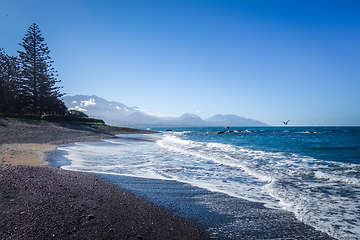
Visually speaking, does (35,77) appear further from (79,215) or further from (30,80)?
(79,215)

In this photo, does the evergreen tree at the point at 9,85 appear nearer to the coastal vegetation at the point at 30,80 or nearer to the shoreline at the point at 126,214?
the coastal vegetation at the point at 30,80

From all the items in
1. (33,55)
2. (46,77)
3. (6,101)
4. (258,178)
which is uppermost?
(33,55)

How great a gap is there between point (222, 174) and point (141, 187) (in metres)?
3.68

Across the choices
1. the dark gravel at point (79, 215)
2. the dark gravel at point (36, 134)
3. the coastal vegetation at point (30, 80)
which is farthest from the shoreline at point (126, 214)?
the coastal vegetation at point (30, 80)

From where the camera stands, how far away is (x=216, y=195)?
5.53 meters

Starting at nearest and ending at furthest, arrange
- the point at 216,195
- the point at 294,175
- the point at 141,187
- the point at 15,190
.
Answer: the point at 15,190
the point at 216,195
the point at 141,187
the point at 294,175

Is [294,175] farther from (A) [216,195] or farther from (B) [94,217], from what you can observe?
(B) [94,217]

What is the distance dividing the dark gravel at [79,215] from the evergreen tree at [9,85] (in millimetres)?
42050

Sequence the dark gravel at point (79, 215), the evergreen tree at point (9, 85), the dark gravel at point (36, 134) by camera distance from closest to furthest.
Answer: the dark gravel at point (79, 215)
the dark gravel at point (36, 134)
the evergreen tree at point (9, 85)

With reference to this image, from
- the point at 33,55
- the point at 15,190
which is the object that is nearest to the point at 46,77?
the point at 33,55

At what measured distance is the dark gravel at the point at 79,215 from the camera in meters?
3.07

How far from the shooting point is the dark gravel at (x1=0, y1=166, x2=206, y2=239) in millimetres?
3075

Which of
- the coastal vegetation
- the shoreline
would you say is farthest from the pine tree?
the shoreline

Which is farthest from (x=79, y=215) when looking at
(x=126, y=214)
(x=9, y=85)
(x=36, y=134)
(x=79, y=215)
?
(x=9, y=85)
